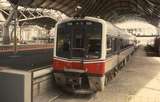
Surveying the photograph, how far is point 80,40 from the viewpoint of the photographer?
40.8 ft

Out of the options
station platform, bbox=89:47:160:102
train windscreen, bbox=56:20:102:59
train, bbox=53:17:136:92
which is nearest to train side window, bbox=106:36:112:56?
train, bbox=53:17:136:92

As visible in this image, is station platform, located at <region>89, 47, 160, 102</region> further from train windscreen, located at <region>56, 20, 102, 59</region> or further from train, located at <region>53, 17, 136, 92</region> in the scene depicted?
train windscreen, located at <region>56, 20, 102, 59</region>

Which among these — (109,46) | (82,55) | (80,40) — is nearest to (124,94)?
(109,46)

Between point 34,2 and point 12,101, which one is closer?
point 12,101

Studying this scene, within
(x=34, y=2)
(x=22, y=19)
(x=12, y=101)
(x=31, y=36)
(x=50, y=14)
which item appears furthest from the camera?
(x=31, y=36)

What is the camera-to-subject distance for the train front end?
1205cm

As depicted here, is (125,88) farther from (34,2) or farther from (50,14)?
(50,14)

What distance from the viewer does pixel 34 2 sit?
30609 millimetres

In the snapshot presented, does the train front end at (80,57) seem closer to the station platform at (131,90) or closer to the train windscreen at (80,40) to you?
the train windscreen at (80,40)

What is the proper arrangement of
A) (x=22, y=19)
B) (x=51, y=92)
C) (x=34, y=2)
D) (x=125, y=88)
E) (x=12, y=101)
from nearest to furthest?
(x=12, y=101), (x=51, y=92), (x=125, y=88), (x=34, y=2), (x=22, y=19)

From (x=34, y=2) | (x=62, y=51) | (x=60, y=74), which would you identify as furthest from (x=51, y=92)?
(x=34, y=2)

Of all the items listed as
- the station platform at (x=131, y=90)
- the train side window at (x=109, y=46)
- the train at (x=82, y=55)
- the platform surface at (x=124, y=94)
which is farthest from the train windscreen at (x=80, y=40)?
the station platform at (x=131, y=90)

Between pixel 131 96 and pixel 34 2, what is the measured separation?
20.4 m

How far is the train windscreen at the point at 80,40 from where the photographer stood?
12211mm
